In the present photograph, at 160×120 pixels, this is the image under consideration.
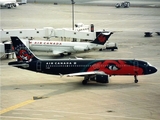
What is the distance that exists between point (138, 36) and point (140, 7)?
68110 mm

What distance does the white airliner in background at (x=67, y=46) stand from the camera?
89188mm

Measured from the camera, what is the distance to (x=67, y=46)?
89438mm

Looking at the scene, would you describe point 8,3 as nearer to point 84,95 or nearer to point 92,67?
point 92,67

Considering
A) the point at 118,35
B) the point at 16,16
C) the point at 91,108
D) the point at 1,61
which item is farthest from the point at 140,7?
the point at 91,108

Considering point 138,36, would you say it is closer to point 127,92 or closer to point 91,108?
point 127,92

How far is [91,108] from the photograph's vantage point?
188 feet

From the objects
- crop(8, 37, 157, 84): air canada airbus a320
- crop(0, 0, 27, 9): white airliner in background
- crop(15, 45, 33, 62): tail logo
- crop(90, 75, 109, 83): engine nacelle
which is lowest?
crop(90, 75, 109, 83): engine nacelle

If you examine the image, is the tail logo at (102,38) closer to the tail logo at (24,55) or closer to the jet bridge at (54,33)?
the jet bridge at (54,33)

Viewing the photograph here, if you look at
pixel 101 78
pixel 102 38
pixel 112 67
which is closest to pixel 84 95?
pixel 101 78

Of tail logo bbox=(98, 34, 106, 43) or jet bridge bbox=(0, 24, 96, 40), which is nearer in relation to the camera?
tail logo bbox=(98, 34, 106, 43)

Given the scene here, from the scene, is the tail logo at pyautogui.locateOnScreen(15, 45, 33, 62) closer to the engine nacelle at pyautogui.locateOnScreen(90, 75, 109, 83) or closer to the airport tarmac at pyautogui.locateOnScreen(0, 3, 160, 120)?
the airport tarmac at pyautogui.locateOnScreen(0, 3, 160, 120)

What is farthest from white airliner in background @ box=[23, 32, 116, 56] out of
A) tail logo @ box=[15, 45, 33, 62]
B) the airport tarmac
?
tail logo @ box=[15, 45, 33, 62]

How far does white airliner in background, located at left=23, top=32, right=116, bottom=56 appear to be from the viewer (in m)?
89.2

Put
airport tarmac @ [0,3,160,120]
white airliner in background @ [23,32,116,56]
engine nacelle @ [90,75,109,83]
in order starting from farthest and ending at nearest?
white airliner in background @ [23,32,116,56] → engine nacelle @ [90,75,109,83] → airport tarmac @ [0,3,160,120]
